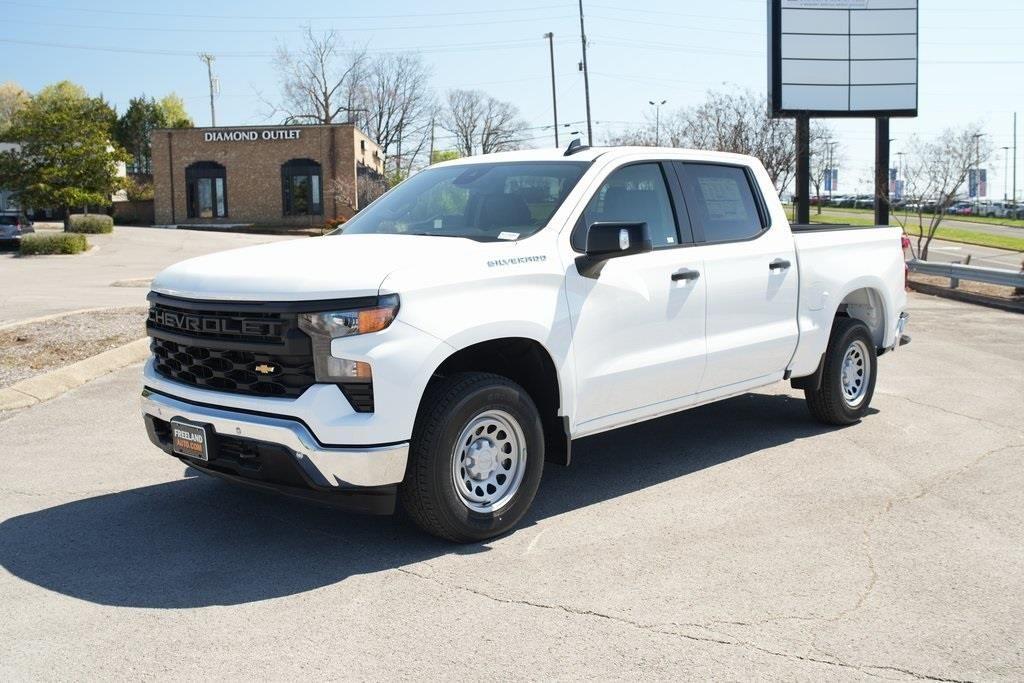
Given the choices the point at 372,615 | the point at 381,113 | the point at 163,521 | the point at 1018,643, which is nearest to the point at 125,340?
the point at 163,521

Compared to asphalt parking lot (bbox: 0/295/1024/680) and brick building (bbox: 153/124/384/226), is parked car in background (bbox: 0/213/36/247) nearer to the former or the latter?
brick building (bbox: 153/124/384/226)

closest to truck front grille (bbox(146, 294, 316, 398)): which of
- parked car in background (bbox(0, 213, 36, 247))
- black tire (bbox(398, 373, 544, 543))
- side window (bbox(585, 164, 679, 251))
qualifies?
black tire (bbox(398, 373, 544, 543))

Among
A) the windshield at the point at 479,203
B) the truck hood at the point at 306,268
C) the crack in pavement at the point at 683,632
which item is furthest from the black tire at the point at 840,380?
the crack in pavement at the point at 683,632

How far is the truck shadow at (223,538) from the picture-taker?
4625 mm

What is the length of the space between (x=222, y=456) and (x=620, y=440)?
3.36 m

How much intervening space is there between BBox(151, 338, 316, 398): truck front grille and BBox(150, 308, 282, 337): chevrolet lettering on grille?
9cm

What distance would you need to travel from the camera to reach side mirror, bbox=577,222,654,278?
537cm

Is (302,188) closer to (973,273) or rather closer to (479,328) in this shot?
(973,273)

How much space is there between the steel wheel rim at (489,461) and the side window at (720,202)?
2049 millimetres

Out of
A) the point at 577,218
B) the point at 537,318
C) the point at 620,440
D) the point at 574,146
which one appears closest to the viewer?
the point at 537,318

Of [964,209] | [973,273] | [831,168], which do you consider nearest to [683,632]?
[973,273]

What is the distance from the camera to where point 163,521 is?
555 centimetres

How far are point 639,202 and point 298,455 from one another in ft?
8.73

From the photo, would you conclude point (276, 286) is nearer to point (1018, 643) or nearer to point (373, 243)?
point (373, 243)
